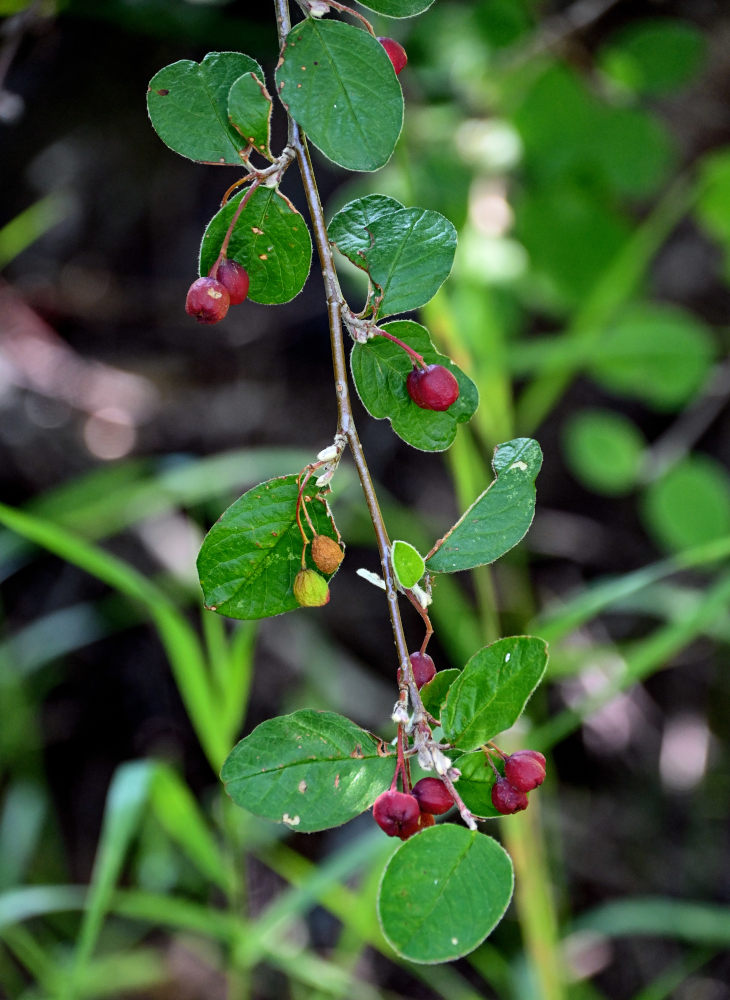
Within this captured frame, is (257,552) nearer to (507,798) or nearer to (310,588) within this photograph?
(310,588)

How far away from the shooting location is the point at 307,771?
0.49m

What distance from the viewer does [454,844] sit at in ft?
1.52

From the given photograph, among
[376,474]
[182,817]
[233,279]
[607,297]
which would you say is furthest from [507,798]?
[376,474]

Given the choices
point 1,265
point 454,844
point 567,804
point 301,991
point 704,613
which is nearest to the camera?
point 454,844

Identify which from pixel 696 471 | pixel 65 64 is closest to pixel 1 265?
pixel 65 64

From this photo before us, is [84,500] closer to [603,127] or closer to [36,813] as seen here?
[36,813]

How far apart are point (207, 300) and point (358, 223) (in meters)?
0.11

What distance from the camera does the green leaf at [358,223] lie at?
538 millimetres

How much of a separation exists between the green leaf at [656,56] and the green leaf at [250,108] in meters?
1.14

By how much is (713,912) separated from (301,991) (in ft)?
2.35

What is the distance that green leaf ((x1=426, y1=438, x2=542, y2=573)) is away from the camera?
1.78 ft

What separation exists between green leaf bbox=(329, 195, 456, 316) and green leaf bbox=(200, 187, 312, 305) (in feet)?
0.09

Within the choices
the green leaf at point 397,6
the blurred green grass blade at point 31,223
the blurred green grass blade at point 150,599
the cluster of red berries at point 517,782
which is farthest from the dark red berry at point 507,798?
the blurred green grass blade at point 31,223

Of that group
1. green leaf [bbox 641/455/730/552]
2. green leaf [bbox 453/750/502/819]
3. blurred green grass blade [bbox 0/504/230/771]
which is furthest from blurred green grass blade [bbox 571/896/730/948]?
green leaf [bbox 453/750/502/819]
